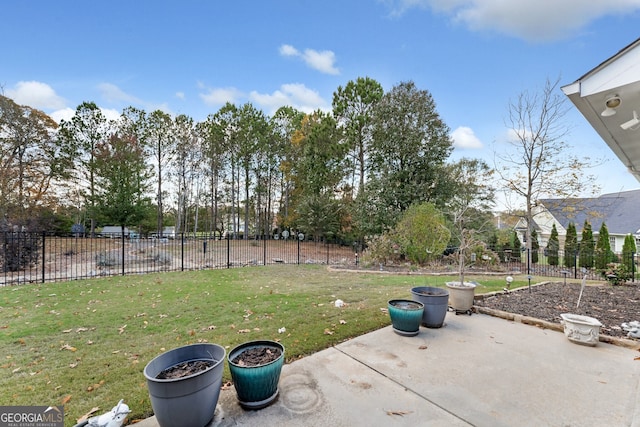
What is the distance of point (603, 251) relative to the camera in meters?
12.5

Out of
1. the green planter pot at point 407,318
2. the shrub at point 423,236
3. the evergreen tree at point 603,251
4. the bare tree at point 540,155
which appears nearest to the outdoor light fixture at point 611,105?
the green planter pot at point 407,318

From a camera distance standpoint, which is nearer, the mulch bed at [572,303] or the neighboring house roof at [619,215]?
the mulch bed at [572,303]

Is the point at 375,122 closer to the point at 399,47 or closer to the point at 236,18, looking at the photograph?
the point at 399,47

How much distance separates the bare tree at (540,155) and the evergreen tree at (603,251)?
10.2 ft

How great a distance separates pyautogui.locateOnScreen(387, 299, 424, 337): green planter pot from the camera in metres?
3.48

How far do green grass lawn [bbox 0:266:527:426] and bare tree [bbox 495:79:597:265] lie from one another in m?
10.0

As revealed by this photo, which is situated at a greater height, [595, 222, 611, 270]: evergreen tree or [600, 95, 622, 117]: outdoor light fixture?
[600, 95, 622, 117]: outdoor light fixture

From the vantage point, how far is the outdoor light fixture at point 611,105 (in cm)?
247

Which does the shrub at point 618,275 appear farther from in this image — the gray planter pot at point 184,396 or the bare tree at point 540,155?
the gray planter pot at point 184,396

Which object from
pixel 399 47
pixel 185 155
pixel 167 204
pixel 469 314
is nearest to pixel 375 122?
pixel 399 47

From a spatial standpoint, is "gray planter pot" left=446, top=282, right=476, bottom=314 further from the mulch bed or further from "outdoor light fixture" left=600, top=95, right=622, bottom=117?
"outdoor light fixture" left=600, top=95, right=622, bottom=117

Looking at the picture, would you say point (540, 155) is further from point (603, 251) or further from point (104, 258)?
point (104, 258)

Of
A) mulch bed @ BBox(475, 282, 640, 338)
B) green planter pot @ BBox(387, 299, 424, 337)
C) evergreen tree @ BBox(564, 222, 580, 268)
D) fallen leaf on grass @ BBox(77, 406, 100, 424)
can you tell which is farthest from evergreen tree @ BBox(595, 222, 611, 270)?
fallen leaf on grass @ BBox(77, 406, 100, 424)

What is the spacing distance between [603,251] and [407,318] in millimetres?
15206
